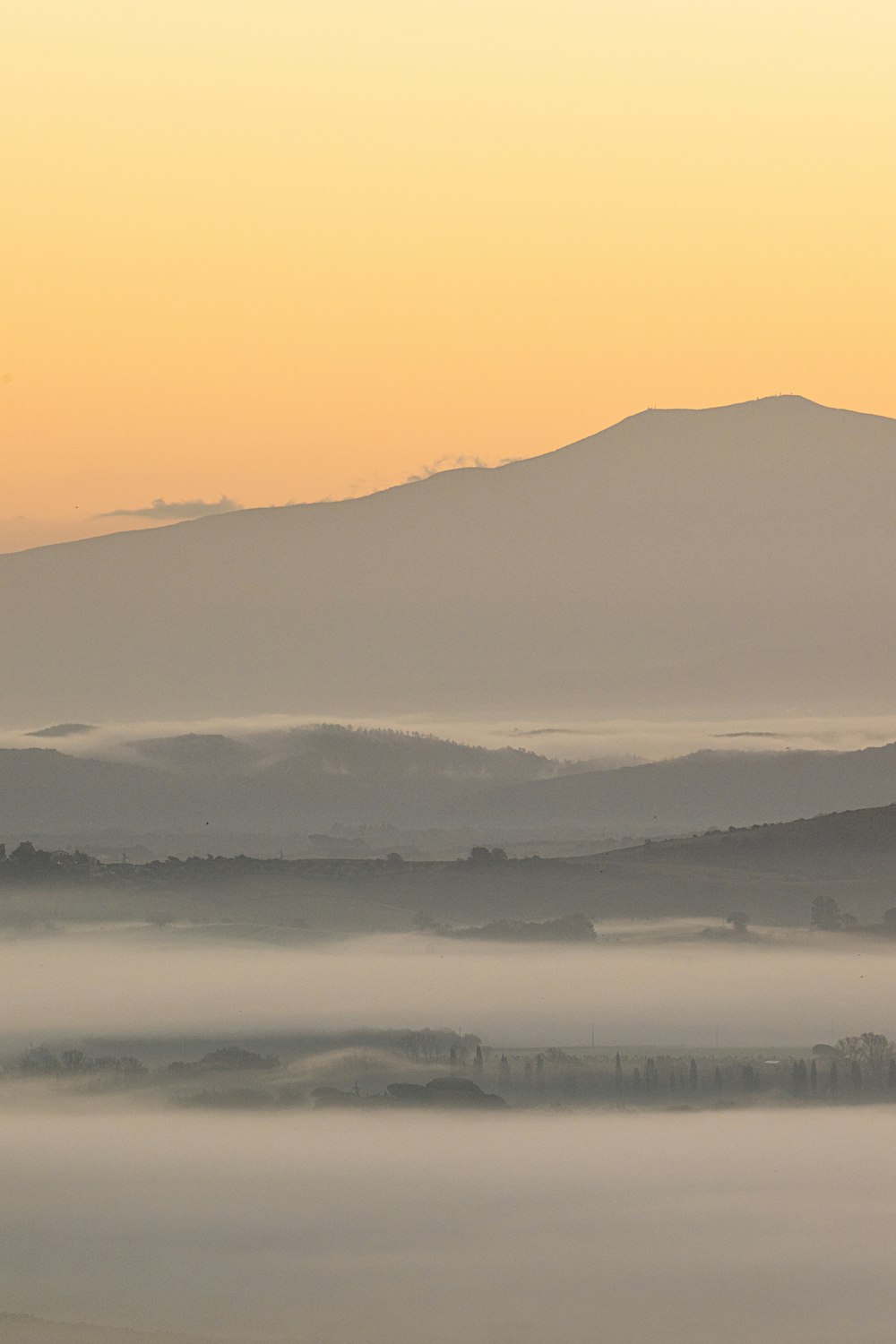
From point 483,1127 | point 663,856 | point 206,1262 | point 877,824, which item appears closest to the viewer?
point 206,1262

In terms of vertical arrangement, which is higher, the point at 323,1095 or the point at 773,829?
the point at 773,829

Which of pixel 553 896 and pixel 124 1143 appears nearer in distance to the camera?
pixel 124 1143

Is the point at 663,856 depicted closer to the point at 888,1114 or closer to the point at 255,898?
the point at 255,898

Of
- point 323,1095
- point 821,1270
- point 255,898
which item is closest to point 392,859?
point 255,898

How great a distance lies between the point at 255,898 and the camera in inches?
4090

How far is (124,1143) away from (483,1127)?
10.8 metres

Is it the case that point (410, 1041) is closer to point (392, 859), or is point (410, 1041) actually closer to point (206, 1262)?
point (392, 859)

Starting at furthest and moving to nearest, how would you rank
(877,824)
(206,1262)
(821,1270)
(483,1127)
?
(877,824) < (483,1127) < (206,1262) < (821,1270)

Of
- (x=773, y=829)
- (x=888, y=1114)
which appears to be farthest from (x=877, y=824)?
(x=888, y=1114)

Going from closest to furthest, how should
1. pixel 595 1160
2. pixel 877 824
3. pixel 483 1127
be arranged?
pixel 595 1160 → pixel 483 1127 → pixel 877 824

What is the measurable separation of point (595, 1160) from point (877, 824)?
33.4m

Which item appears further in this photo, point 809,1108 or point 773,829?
point 773,829

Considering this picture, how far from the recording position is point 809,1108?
253 ft

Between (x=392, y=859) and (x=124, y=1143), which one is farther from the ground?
(x=392, y=859)
